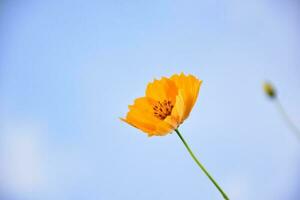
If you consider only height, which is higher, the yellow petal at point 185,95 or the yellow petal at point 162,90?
Result: the yellow petal at point 162,90

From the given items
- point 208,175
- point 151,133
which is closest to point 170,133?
point 151,133

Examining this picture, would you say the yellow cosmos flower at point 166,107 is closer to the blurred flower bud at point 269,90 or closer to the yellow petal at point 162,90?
the yellow petal at point 162,90

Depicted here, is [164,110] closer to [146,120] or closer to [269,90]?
[146,120]

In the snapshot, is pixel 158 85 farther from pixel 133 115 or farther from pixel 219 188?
pixel 219 188

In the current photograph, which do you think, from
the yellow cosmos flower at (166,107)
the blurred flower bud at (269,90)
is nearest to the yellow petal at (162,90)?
the yellow cosmos flower at (166,107)

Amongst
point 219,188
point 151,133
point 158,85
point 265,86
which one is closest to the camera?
point 219,188

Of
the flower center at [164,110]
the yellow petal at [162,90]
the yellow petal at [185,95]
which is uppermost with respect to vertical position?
the yellow petal at [162,90]

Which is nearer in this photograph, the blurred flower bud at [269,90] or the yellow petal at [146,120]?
the yellow petal at [146,120]

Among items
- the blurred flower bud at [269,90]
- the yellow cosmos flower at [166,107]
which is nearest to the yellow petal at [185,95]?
the yellow cosmos flower at [166,107]
